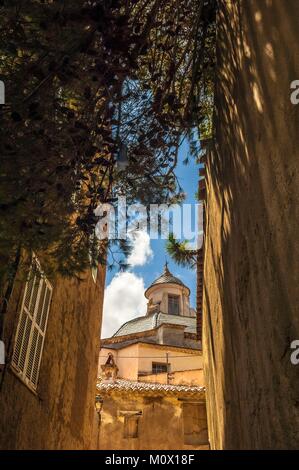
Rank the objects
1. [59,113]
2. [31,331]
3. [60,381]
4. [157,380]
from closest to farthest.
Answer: [59,113], [31,331], [60,381], [157,380]

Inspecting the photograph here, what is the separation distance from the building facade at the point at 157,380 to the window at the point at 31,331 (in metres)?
9.03

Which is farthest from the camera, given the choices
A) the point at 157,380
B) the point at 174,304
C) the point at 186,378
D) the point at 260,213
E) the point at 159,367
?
the point at 174,304

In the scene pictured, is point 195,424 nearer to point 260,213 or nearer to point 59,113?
point 59,113

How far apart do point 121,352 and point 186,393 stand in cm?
1604

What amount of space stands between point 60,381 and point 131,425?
344 inches

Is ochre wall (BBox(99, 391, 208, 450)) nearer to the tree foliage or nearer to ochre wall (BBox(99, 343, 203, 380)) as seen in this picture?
the tree foliage

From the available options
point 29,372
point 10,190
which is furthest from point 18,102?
point 29,372

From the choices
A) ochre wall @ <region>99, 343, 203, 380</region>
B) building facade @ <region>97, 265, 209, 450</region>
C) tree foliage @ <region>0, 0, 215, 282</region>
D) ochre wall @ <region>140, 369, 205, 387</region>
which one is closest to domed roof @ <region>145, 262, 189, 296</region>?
building facade @ <region>97, 265, 209, 450</region>

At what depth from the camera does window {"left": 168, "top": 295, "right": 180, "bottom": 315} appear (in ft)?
120

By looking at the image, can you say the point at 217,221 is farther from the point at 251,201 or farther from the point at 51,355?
the point at 51,355

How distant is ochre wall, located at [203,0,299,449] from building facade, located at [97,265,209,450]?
11258mm

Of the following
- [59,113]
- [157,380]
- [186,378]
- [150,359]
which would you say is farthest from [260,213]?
[150,359]

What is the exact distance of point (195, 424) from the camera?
49.9ft

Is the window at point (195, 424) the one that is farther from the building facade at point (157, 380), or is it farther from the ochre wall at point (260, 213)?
the ochre wall at point (260, 213)
